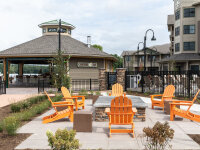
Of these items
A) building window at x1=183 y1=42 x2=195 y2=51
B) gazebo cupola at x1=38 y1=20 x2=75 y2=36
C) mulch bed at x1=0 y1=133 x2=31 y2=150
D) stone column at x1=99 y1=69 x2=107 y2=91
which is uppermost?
gazebo cupola at x1=38 y1=20 x2=75 y2=36

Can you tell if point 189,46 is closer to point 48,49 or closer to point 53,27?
point 53,27

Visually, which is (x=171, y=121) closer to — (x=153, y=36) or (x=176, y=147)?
(x=176, y=147)

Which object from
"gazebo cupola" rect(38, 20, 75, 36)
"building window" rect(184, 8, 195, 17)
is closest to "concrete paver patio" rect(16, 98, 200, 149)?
"gazebo cupola" rect(38, 20, 75, 36)

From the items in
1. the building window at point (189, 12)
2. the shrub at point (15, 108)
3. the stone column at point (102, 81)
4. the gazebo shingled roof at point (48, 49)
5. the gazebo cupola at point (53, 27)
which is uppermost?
the building window at point (189, 12)

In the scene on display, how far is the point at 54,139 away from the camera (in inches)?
154

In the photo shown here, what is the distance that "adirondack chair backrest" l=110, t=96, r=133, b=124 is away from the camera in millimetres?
6305

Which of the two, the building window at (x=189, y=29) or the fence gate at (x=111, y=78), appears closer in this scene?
the fence gate at (x=111, y=78)

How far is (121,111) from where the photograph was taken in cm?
639

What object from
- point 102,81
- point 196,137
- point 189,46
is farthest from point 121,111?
point 189,46

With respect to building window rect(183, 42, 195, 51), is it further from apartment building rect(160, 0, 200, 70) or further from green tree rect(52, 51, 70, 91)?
green tree rect(52, 51, 70, 91)

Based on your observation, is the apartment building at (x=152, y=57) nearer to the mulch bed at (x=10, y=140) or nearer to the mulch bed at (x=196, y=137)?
the mulch bed at (x=196, y=137)

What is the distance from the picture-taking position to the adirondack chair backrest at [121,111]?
630cm

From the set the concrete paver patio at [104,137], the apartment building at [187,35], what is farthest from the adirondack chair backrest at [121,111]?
Result: the apartment building at [187,35]

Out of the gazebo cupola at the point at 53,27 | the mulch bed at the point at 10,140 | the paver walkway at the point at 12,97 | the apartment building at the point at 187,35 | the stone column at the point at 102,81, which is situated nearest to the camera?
the mulch bed at the point at 10,140
